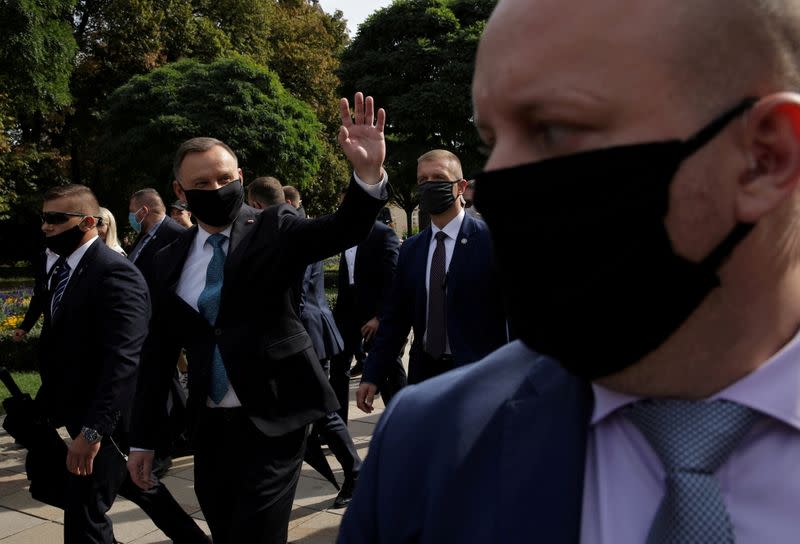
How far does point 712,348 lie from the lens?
1.18 metres

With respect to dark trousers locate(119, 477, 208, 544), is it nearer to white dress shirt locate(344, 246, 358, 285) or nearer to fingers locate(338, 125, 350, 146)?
fingers locate(338, 125, 350, 146)

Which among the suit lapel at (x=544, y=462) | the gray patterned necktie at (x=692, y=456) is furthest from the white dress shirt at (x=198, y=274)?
the gray patterned necktie at (x=692, y=456)

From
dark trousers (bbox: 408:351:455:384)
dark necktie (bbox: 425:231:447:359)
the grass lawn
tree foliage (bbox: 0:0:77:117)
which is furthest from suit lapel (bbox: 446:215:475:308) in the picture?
tree foliage (bbox: 0:0:77:117)

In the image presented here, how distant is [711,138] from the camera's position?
3.66 ft

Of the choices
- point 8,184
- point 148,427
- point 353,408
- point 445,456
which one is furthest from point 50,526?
point 8,184

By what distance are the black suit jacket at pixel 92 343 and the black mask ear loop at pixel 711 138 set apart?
3.65 m

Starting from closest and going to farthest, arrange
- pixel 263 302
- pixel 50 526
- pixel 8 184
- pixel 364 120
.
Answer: pixel 364 120
pixel 263 302
pixel 50 526
pixel 8 184

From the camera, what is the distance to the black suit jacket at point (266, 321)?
3.45 metres

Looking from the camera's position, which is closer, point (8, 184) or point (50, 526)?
point (50, 526)

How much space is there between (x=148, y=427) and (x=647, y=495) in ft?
9.87

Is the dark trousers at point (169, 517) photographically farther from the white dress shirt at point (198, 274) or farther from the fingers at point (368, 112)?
the fingers at point (368, 112)

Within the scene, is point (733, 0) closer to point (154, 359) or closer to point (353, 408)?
point (154, 359)

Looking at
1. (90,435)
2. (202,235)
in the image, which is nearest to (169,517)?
(90,435)

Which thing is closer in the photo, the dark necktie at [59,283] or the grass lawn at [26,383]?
the dark necktie at [59,283]
